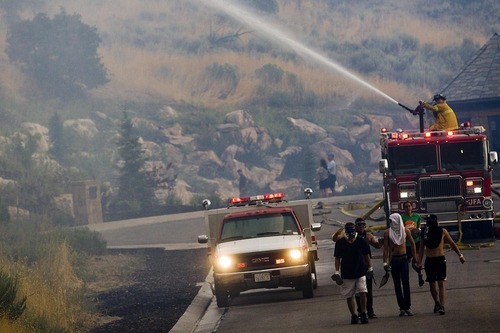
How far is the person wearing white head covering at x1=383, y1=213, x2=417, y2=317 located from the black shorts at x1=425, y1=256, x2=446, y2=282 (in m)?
0.34

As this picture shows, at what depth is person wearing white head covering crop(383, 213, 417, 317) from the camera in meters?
18.3

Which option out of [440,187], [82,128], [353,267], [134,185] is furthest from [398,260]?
[82,128]

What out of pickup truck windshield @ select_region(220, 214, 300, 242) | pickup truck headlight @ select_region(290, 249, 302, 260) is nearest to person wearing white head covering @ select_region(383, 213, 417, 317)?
pickup truck headlight @ select_region(290, 249, 302, 260)

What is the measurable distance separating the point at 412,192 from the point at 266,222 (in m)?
6.72

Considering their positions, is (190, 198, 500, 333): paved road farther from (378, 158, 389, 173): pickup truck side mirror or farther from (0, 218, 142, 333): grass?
(378, 158, 389, 173): pickup truck side mirror

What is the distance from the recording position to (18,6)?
9656cm

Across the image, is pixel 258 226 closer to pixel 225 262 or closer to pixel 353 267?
pixel 225 262

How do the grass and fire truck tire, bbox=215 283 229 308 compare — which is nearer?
the grass

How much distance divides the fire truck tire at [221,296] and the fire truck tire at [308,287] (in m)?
1.44

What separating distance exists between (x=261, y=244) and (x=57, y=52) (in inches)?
2631

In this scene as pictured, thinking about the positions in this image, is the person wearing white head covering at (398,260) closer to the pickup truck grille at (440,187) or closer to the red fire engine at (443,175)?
the red fire engine at (443,175)

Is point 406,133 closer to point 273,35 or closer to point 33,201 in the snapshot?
point 33,201

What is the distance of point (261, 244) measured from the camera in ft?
72.5

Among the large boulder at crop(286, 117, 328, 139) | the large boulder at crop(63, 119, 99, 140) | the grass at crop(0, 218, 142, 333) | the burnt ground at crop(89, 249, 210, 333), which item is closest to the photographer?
the grass at crop(0, 218, 142, 333)
